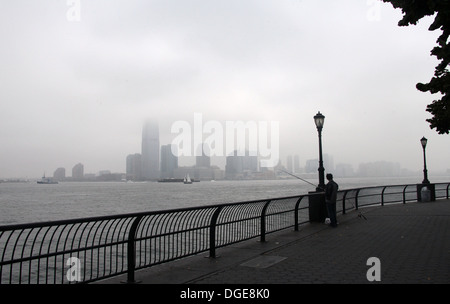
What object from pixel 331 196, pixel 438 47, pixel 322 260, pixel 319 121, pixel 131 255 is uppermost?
pixel 438 47

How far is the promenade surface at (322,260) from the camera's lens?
689 cm

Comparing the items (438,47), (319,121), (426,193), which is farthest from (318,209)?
(426,193)

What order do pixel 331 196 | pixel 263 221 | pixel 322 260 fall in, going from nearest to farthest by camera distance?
pixel 322 260 → pixel 263 221 → pixel 331 196

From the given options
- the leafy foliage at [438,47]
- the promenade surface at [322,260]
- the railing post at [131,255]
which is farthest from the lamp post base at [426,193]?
the railing post at [131,255]

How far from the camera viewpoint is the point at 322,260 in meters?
8.35

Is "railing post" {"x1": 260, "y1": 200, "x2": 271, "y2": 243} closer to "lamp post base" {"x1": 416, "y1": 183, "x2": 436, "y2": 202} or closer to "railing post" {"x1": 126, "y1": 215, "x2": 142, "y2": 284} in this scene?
"railing post" {"x1": 126, "y1": 215, "x2": 142, "y2": 284}

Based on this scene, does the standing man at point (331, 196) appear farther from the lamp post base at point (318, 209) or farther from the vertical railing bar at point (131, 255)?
the vertical railing bar at point (131, 255)

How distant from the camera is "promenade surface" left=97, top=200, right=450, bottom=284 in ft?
22.6

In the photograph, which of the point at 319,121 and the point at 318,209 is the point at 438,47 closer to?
the point at 319,121

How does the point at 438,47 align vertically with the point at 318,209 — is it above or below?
above

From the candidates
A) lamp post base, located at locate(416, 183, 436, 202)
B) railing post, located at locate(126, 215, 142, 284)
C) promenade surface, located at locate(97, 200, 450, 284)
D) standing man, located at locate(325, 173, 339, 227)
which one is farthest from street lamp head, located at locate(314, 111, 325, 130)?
lamp post base, located at locate(416, 183, 436, 202)
